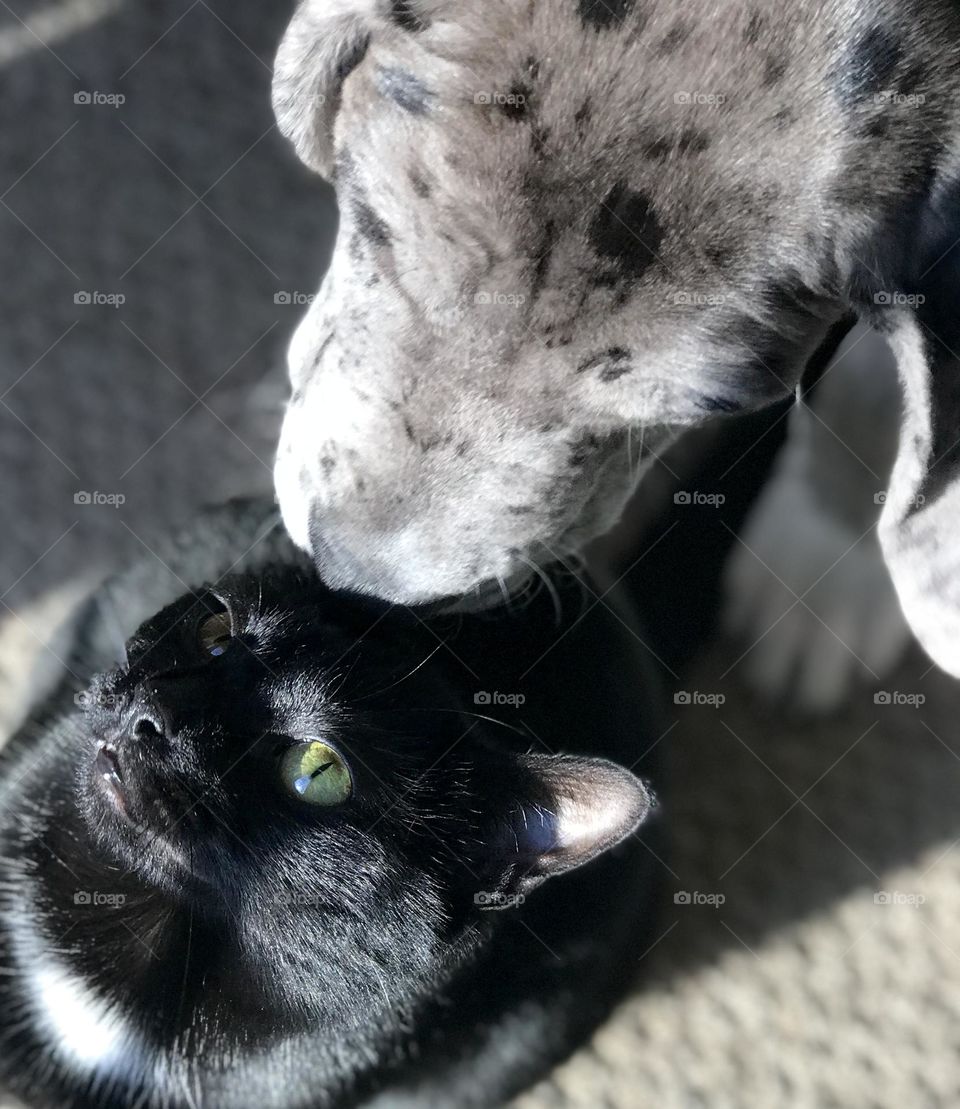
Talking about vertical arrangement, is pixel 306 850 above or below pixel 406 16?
below

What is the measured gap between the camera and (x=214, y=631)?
0.75 meters

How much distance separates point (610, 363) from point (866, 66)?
22 cm

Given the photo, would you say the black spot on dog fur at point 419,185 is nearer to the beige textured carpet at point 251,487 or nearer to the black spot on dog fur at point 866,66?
the black spot on dog fur at point 866,66

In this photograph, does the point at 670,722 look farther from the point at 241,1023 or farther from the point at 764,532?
the point at 241,1023

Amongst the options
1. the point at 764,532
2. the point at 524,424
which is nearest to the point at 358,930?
the point at 524,424

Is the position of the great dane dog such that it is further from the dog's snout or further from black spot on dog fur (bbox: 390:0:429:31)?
the dog's snout

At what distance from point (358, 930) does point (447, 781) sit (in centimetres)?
12

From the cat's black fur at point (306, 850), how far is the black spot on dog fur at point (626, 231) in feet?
0.98

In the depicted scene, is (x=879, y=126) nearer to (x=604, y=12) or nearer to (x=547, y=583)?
(x=604, y=12)

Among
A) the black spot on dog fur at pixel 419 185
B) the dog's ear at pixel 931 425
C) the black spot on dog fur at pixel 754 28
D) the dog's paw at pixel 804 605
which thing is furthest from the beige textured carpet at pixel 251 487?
the black spot on dog fur at pixel 754 28

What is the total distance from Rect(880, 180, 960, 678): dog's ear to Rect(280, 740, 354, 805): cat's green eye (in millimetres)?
434

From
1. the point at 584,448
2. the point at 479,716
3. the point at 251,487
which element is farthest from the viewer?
the point at 251,487

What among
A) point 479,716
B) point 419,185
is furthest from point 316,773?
point 419,185

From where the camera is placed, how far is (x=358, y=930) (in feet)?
2.27
